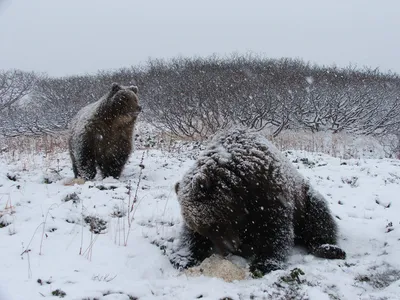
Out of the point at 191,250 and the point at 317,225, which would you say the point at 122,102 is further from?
the point at 317,225

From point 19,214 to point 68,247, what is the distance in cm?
112

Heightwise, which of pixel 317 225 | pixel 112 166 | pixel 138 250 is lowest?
pixel 112 166

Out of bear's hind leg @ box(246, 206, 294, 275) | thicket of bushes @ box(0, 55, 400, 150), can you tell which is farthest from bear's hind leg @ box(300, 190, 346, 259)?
thicket of bushes @ box(0, 55, 400, 150)

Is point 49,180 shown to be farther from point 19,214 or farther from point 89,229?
point 89,229

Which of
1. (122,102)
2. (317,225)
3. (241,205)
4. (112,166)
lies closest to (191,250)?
(241,205)

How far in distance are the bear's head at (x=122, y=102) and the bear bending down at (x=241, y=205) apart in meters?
4.15

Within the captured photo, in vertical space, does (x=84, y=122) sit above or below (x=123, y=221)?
above

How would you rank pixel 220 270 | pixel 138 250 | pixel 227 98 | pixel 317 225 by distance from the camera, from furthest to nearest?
pixel 227 98, pixel 317 225, pixel 138 250, pixel 220 270

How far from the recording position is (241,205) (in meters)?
3.59

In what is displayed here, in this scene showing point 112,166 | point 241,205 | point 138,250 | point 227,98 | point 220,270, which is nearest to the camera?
point 220,270

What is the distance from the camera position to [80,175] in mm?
7805

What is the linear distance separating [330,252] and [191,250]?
52.8 inches

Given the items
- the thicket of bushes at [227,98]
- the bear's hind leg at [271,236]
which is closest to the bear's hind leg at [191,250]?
the bear's hind leg at [271,236]

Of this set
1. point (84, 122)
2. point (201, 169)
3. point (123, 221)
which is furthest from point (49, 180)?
point (201, 169)
